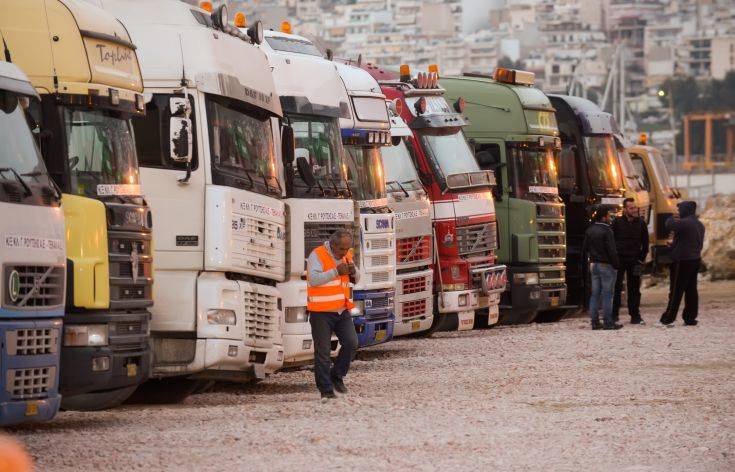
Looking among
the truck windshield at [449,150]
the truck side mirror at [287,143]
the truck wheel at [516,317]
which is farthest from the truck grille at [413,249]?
the truck wheel at [516,317]

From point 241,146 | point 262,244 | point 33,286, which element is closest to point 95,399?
point 262,244

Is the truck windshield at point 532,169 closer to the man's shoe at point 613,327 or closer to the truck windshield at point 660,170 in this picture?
the man's shoe at point 613,327

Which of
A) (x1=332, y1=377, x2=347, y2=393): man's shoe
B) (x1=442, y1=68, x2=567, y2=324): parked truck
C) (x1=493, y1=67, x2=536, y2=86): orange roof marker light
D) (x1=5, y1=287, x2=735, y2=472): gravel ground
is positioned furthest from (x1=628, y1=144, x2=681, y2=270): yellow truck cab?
(x1=332, y1=377, x2=347, y2=393): man's shoe

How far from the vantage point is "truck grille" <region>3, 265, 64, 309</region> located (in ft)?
41.1

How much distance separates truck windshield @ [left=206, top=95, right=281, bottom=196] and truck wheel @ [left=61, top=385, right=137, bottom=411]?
193 cm

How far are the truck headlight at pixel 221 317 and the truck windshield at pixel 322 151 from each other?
3069 millimetres

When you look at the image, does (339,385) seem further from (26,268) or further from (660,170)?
(660,170)

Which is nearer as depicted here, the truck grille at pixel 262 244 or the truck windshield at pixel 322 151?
the truck grille at pixel 262 244

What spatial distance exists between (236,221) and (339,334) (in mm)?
1649

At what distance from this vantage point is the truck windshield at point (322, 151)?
19.2 metres

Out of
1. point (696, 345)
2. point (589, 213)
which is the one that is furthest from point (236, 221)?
point (589, 213)

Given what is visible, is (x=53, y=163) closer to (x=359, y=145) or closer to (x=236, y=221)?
(x=236, y=221)

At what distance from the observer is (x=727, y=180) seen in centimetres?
13038

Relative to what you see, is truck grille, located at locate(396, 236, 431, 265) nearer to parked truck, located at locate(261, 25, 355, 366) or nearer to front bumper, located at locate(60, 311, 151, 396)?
parked truck, located at locate(261, 25, 355, 366)
